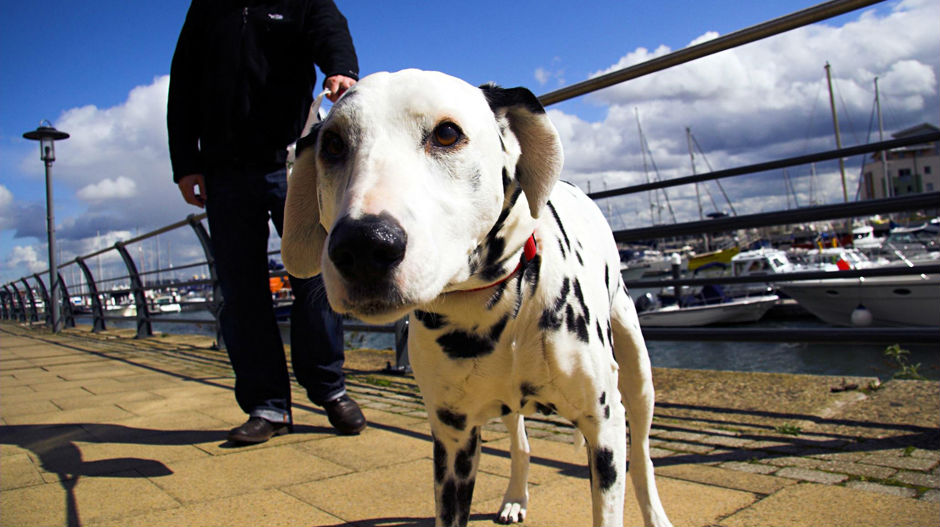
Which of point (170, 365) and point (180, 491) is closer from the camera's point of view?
point (180, 491)

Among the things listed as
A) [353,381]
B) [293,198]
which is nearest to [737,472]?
[293,198]

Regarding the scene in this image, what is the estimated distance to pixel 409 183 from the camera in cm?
127

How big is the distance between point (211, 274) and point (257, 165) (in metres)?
4.58

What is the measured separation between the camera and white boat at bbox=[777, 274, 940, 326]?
10867mm

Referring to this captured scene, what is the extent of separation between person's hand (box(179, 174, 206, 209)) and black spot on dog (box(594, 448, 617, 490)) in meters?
2.61

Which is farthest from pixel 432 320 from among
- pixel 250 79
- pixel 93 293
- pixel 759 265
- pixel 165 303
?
pixel 759 265

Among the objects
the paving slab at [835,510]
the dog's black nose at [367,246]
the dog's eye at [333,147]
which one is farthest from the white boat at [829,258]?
the dog's black nose at [367,246]

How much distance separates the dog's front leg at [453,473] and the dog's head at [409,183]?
1.47 ft

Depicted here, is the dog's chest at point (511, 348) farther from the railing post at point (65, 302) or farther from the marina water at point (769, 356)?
the railing post at point (65, 302)

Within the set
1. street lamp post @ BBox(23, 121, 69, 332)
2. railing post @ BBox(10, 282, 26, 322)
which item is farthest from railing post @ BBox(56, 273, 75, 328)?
railing post @ BBox(10, 282, 26, 322)

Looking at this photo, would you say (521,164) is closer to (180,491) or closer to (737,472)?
(737,472)

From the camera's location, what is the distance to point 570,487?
2.36 metres

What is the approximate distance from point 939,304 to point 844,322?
3333 millimetres

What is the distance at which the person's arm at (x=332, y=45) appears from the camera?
291 centimetres
